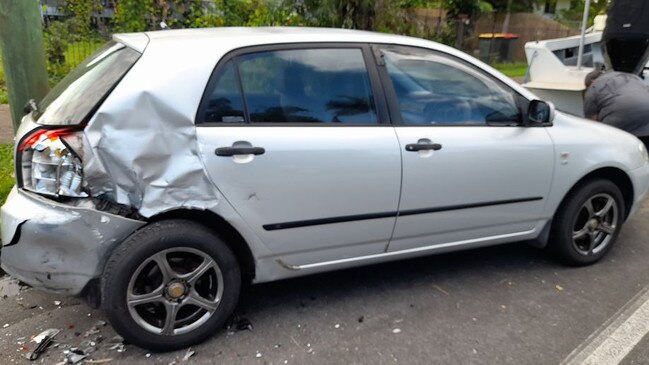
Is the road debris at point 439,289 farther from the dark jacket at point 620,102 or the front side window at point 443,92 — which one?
the dark jacket at point 620,102

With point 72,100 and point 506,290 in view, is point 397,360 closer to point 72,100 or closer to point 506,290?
point 506,290

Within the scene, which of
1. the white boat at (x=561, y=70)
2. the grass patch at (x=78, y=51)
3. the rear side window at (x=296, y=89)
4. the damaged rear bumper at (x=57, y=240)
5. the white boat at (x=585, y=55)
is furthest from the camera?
the grass patch at (x=78, y=51)

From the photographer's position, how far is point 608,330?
3.18 metres

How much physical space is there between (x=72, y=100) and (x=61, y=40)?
6392 mm

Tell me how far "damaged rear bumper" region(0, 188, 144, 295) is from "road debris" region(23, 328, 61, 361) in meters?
0.39

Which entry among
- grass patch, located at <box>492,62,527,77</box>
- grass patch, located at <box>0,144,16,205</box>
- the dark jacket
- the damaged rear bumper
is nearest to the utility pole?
grass patch, located at <box>0,144,16,205</box>

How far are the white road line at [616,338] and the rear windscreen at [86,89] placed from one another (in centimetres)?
279

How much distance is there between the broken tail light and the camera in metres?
2.64

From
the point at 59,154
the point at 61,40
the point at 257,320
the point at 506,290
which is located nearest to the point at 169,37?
the point at 59,154

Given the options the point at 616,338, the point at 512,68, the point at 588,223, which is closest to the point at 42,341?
the point at 616,338

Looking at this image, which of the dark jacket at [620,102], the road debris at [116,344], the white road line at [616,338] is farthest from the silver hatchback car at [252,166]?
the dark jacket at [620,102]

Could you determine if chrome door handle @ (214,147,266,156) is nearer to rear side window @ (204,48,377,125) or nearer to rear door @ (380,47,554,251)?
rear side window @ (204,48,377,125)

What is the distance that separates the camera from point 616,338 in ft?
10.1

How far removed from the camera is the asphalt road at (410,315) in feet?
9.60
